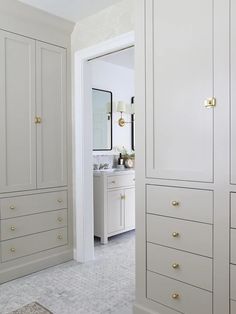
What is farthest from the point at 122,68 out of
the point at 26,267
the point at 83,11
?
the point at 26,267

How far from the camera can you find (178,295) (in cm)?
173

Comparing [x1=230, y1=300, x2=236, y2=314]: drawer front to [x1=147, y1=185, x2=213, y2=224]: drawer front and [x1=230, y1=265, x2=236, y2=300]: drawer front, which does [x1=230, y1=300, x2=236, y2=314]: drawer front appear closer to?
[x1=230, y1=265, x2=236, y2=300]: drawer front

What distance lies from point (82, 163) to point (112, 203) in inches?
35.6

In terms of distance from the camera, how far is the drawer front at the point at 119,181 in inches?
142

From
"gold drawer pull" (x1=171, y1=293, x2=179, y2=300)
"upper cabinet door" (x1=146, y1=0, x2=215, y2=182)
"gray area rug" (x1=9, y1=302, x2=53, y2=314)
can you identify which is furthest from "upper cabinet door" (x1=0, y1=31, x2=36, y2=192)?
"gold drawer pull" (x1=171, y1=293, x2=179, y2=300)

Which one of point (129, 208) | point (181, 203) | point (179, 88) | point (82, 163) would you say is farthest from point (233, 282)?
point (129, 208)

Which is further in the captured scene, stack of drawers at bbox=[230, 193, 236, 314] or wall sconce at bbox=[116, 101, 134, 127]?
wall sconce at bbox=[116, 101, 134, 127]

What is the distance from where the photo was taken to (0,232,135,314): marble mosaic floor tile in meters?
2.12

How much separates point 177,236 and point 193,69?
99cm

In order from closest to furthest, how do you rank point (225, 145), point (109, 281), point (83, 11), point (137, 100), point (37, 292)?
point (225, 145) → point (137, 100) → point (37, 292) → point (109, 281) → point (83, 11)

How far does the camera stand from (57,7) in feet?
8.63

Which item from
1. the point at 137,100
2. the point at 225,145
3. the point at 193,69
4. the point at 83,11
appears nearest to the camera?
the point at 225,145

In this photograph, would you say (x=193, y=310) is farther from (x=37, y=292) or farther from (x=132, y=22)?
(x=132, y=22)

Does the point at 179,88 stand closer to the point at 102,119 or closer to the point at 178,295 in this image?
the point at 178,295
